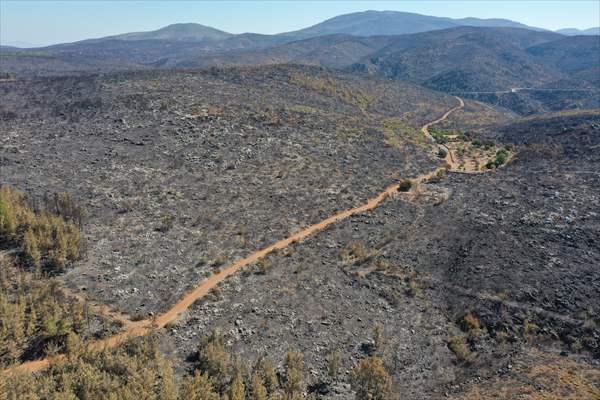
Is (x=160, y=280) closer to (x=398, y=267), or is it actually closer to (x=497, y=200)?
(x=398, y=267)

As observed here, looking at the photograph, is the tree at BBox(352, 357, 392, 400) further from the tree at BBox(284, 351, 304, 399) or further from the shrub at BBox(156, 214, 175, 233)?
the shrub at BBox(156, 214, 175, 233)

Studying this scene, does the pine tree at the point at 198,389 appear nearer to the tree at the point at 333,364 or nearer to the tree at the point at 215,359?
the tree at the point at 215,359

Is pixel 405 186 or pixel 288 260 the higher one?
pixel 405 186

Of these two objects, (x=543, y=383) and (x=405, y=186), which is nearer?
(x=543, y=383)

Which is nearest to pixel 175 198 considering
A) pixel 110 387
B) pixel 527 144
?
pixel 110 387

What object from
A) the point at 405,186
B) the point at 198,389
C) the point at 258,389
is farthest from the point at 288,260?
the point at 405,186

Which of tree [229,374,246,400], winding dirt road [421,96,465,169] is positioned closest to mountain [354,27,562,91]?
winding dirt road [421,96,465,169]

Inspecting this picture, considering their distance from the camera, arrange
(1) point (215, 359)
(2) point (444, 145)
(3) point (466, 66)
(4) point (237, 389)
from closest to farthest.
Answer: (4) point (237, 389) < (1) point (215, 359) < (2) point (444, 145) < (3) point (466, 66)

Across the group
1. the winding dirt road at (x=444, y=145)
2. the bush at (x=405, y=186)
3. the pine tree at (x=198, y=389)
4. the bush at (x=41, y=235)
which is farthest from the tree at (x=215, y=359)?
the winding dirt road at (x=444, y=145)

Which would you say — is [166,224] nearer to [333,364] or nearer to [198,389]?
[198,389]
